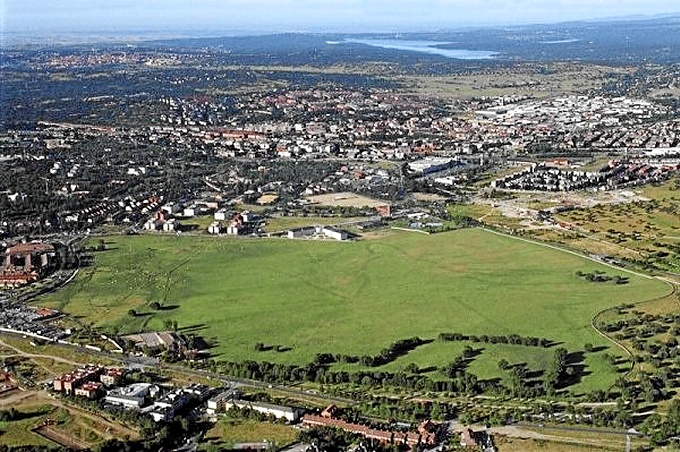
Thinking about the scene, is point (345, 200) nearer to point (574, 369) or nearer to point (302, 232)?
point (302, 232)

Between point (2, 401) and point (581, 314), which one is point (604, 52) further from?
point (2, 401)

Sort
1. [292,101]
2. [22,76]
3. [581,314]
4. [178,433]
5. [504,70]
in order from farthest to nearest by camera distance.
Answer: [504,70] < [22,76] < [292,101] < [581,314] < [178,433]

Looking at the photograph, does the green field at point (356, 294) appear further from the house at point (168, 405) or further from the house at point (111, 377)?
the house at point (168, 405)

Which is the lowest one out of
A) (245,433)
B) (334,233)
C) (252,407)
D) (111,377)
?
(245,433)

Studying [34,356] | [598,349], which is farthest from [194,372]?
[598,349]

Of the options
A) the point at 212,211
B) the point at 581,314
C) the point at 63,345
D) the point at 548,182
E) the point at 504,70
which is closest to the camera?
the point at 63,345

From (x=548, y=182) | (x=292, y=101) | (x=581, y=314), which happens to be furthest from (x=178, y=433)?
(x=292, y=101)
